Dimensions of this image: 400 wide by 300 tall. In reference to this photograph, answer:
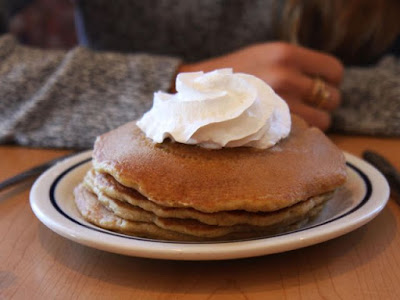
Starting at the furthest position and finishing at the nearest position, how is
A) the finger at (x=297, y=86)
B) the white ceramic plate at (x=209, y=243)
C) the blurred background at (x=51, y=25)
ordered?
the blurred background at (x=51, y=25) < the finger at (x=297, y=86) < the white ceramic plate at (x=209, y=243)

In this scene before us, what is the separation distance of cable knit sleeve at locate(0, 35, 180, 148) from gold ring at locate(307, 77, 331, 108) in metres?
0.36

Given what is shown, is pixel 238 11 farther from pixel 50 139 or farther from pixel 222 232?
pixel 222 232

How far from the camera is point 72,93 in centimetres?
123

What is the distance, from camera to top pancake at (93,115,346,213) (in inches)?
21.9

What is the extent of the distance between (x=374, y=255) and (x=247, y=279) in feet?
0.59

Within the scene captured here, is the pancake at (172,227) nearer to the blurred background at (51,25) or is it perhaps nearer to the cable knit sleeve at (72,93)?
the cable knit sleeve at (72,93)

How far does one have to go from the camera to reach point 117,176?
60 cm

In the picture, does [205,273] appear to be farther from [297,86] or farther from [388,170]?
[297,86]

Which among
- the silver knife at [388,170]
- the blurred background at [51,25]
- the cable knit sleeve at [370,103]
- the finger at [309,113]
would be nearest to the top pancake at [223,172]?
the silver knife at [388,170]

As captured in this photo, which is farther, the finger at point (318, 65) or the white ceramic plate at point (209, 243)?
the finger at point (318, 65)

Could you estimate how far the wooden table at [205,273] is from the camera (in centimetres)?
52

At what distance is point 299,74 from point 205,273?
74 cm

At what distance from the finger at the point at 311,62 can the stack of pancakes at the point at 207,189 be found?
0.54 metres

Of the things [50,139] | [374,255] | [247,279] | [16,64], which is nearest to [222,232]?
[247,279]
